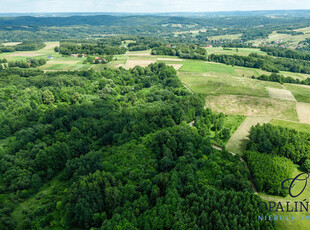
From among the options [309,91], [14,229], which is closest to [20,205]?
[14,229]

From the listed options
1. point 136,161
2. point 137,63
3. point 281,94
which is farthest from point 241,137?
point 137,63

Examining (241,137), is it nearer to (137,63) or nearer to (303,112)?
(303,112)

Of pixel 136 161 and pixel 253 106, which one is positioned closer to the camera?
pixel 136 161

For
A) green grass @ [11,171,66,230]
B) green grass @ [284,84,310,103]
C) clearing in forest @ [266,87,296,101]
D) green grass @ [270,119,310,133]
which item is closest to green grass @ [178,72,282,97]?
clearing in forest @ [266,87,296,101]

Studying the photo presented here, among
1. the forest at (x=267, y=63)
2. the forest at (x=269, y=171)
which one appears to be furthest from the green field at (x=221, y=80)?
the forest at (x=269, y=171)

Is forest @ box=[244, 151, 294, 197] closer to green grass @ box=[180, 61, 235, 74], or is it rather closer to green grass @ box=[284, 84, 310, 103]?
green grass @ box=[284, 84, 310, 103]
